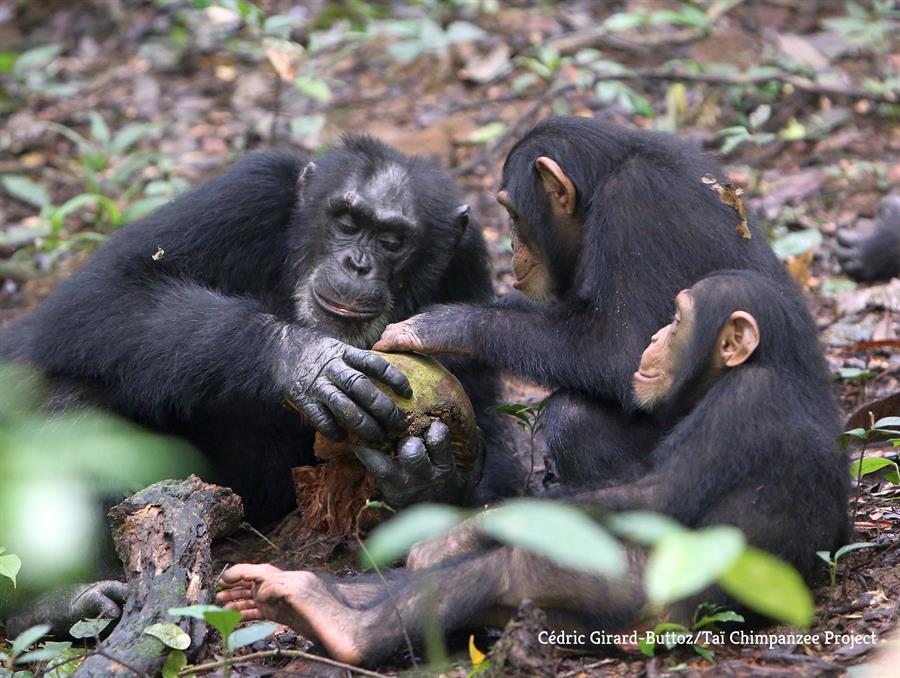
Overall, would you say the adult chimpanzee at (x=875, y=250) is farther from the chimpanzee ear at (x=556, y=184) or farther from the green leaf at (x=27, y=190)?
the green leaf at (x=27, y=190)

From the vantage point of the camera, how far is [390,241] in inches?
232

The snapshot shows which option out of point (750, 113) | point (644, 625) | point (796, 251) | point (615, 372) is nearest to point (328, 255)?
point (615, 372)

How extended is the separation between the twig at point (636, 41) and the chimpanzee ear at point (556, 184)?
5.82 m

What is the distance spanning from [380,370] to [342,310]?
73 cm

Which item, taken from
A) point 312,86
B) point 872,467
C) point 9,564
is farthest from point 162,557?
point 312,86

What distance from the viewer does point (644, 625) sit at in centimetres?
419

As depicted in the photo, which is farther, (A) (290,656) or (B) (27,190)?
(B) (27,190)

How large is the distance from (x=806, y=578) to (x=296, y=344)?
7.88ft

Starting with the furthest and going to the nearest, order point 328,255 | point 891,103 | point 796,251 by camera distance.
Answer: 1. point 891,103
2. point 796,251
3. point 328,255

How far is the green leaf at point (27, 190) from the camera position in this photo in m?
9.92

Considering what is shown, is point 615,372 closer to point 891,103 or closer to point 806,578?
point 806,578

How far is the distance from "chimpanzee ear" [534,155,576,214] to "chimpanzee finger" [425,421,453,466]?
1.15m

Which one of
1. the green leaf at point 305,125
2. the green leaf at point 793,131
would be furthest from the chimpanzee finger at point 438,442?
the green leaf at point 793,131

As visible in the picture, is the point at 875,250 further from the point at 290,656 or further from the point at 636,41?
the point at 290,656
